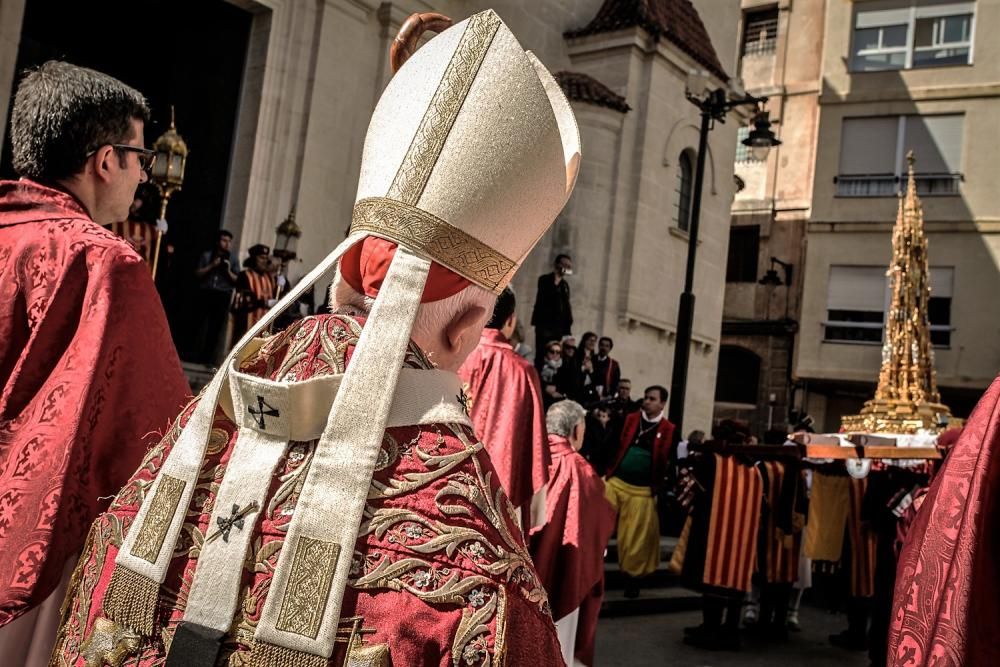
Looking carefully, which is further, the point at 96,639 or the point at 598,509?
the point at 598,509

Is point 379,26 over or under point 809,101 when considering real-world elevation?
under

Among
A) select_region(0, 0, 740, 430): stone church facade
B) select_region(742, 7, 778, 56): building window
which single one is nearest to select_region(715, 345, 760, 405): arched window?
select_region(0, 0, 740, 430): stone church facade

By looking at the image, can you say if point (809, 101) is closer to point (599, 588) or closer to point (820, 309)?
point (820, 309)

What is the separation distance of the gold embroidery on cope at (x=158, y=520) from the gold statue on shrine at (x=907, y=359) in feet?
32.3

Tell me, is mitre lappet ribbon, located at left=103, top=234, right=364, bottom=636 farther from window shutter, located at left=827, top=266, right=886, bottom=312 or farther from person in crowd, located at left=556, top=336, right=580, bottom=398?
window shutter, located at left=827, top=266, right=886, bottom=312

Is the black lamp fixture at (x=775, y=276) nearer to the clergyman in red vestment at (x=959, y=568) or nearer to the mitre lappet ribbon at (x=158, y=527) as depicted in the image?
the clergyman in red vestment at (x=959, y=568)

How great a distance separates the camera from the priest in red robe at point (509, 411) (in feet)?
15.6

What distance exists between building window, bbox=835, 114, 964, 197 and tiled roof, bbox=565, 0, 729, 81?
9.56 meters

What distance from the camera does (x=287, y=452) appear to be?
140 cm

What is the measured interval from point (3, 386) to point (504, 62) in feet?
4.53

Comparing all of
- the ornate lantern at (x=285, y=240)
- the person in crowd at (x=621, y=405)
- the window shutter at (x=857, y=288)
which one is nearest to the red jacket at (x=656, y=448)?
the person in crowd at (x=621, y=405)

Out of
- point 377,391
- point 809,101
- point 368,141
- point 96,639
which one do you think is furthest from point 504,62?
point 809,101

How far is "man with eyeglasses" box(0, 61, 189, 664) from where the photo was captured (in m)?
1.95

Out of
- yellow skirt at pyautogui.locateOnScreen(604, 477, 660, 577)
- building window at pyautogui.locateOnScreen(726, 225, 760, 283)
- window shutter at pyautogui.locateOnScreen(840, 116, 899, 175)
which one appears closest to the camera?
yellow skirt at pyautogui.locateOnScreen(604, 477, 660, 577)
